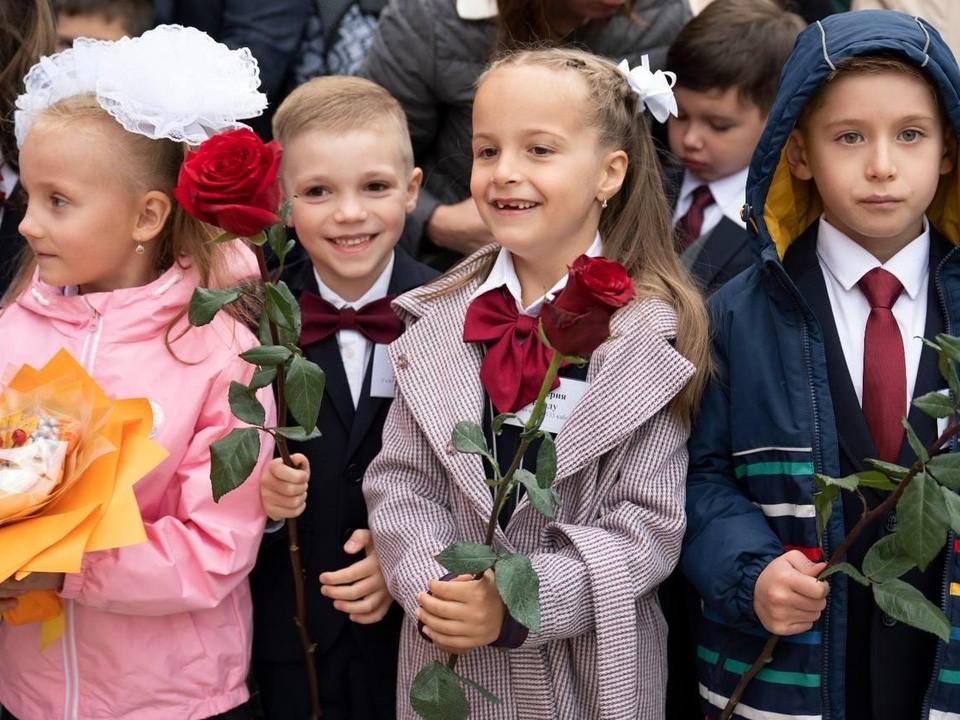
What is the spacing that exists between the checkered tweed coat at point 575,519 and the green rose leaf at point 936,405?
0.53 meters

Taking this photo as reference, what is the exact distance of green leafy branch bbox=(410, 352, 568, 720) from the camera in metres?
1.81

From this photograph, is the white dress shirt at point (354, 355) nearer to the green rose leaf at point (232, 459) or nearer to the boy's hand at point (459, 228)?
the boy's hand at point (459, 228)

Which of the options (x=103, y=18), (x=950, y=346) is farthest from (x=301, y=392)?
(x=103, y=18)

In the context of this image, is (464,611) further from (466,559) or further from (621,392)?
(621,392)

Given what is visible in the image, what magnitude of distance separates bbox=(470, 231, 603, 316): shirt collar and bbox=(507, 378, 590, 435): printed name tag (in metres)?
0.21

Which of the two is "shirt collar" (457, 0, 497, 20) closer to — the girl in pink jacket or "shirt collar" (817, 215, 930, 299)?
the girl in pink jacket

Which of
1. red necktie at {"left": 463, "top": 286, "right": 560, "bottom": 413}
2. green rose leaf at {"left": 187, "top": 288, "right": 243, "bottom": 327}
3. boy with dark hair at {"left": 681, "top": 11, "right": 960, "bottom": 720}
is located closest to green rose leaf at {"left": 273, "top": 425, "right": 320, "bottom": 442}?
green rose leaf at {"left": 187, "top": 288, "right": 243, "bottom": 327}

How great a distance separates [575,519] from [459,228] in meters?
1.09

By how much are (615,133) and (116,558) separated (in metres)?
1.37

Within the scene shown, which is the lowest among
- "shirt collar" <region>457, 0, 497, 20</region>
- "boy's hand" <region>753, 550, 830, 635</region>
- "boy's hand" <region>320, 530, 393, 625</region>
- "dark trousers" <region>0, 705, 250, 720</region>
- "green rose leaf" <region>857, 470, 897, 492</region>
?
"dark trousers" <region>0, 705, 250, 720</region>

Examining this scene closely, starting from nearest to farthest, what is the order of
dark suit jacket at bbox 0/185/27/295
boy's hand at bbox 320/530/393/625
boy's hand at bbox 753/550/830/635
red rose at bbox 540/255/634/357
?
red rose at bbox 540/255/634/357 < boy's hand at bbox 753/550/830/635 < boy's hand at bbox 320/530/393/625 < dark suit jacket at bbox 0/185/27/295

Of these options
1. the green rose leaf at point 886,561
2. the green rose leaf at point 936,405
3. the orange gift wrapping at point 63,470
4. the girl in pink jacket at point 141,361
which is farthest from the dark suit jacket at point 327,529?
the green rose leaf at point 936,405

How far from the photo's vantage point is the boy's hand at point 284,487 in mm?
2389

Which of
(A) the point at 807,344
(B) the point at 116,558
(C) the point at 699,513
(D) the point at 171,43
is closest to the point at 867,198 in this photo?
(A) the point at 807,344
